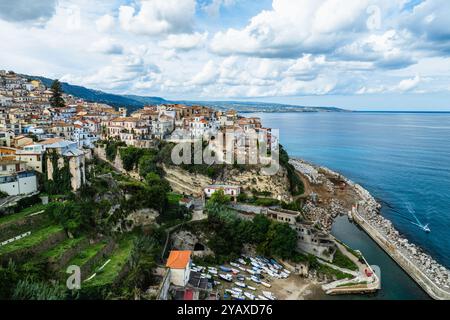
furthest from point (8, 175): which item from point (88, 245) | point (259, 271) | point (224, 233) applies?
point (259, 271)

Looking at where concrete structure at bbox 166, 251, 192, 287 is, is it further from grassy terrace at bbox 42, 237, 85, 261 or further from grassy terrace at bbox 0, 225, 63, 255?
grassy terrace at bbox 0, 225, 63, 255

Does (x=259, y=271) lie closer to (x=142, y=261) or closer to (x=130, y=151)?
(x=142, y=261)

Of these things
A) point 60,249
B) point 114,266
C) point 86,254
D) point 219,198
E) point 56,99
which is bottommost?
point 114,266

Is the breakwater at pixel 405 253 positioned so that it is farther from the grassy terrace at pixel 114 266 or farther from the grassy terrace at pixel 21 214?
the grassy terrace at pixel 21 214

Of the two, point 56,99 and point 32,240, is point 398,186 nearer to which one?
point 32,240

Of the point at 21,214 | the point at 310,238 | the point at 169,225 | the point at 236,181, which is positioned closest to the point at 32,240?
the point at 21,214

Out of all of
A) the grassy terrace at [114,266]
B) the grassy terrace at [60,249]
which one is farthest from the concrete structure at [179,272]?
the grassy terrace at [60,249]
